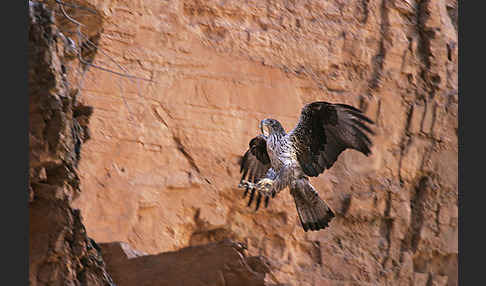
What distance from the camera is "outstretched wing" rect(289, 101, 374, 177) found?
206 inches

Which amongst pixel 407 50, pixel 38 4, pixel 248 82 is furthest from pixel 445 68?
pixel 38 4

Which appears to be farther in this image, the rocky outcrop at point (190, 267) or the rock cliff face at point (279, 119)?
the rock cliff face at point (279, 119)

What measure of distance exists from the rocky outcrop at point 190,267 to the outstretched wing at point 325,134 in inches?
40.0

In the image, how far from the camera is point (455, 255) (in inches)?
369

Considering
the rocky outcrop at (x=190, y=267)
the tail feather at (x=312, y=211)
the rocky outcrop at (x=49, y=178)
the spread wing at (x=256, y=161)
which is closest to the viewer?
the rocky outcrop at (x=49, y=178)

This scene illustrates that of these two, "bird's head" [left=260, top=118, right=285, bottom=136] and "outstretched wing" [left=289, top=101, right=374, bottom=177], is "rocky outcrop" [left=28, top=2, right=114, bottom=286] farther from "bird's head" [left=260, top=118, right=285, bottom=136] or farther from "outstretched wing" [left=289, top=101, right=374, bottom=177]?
"outstretched wing" [left=289, top=101, right=374, bottom=177]

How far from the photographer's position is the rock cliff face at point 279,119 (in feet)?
24.3

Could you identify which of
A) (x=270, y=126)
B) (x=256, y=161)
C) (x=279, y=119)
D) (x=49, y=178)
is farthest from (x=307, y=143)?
(x=279, y=119)

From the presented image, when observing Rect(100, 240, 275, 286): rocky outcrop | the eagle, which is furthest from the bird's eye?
Rect(100, 240, 275, 286): rocky outcrop

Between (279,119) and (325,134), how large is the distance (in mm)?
2899

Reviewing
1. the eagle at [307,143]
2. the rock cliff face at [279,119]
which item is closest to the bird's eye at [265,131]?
the eagle at [307,143]

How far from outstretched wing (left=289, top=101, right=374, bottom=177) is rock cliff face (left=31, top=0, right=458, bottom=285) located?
6.95 feet

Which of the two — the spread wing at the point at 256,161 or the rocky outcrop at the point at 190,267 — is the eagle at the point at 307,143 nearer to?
the spread wing at the point at 256,161

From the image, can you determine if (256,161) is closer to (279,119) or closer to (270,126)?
(270,126)
